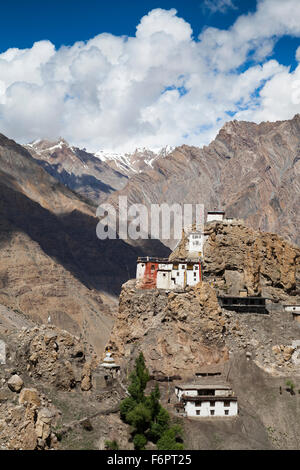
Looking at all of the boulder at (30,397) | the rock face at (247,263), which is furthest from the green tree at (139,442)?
the rock face at (247,263)

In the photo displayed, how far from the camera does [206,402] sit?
68.8 meters

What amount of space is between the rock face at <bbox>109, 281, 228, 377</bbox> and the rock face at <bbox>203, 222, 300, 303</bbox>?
9.21m

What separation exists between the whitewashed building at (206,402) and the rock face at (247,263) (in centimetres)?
2284

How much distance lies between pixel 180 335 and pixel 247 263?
19735mm

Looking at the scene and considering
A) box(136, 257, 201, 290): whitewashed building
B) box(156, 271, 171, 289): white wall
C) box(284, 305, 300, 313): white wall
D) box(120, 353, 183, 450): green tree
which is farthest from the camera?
box(284, 305, 300, 313): white wall

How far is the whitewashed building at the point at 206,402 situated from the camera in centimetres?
6838

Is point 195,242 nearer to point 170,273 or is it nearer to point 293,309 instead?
point 170,273

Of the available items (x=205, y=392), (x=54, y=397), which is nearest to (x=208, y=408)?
(x=205, y=392)

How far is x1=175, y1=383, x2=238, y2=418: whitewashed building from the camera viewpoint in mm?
68375

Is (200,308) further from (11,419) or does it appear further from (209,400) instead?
(11,419)

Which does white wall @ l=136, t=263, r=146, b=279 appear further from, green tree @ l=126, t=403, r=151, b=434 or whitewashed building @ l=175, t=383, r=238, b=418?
green tree @ l=126, t=403, r=151, b=434

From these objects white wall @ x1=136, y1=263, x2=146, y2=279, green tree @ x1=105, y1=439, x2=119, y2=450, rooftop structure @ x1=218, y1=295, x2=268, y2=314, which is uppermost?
white wall @ x1=136, y1=263, x2=146, y2=279

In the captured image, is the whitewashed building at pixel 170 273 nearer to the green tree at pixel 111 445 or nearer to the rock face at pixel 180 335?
the rock face at pixel 180 335

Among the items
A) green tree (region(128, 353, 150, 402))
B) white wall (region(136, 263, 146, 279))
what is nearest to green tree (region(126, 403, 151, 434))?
green tree (region(128, 353, 150, 402))
